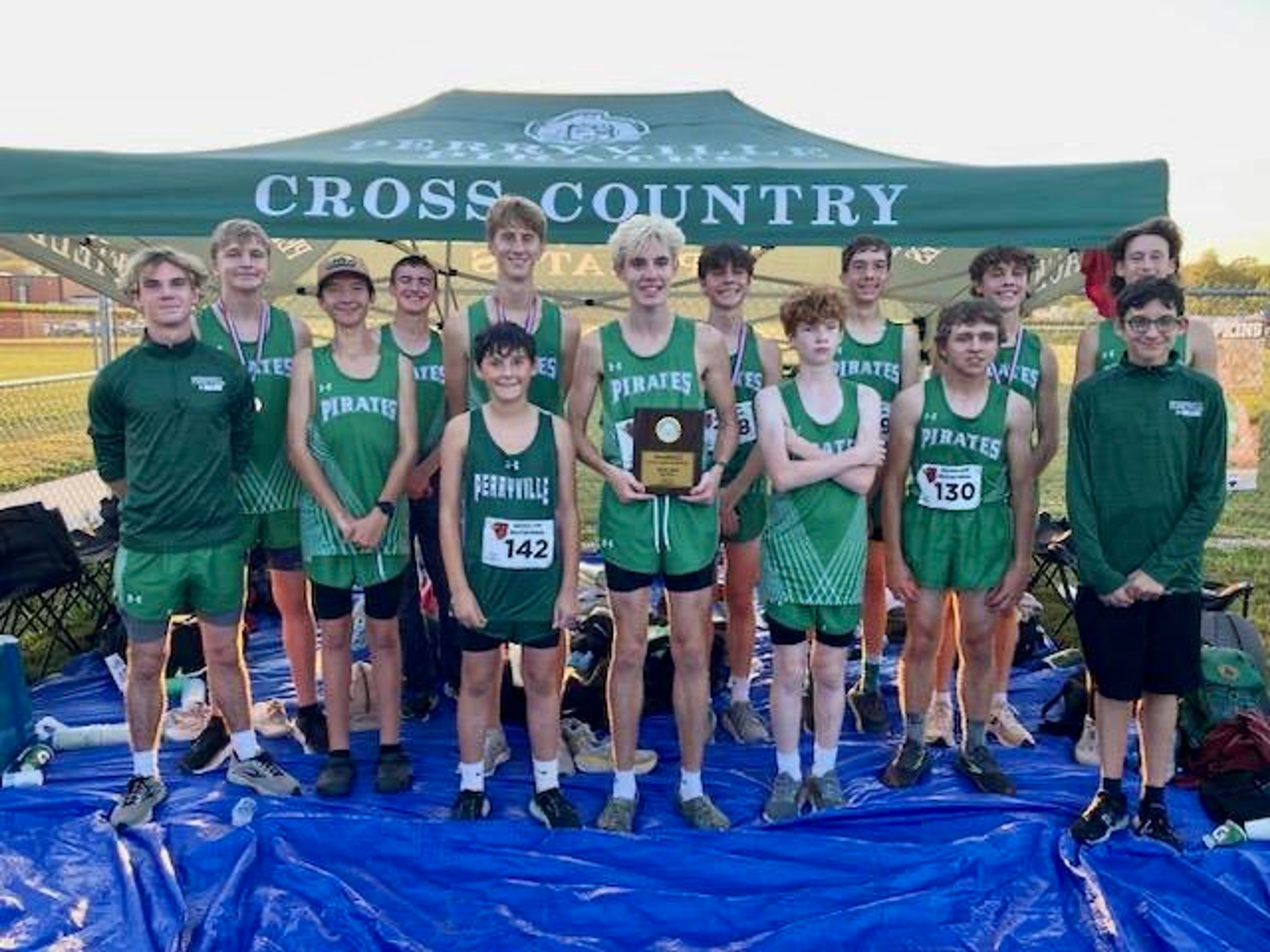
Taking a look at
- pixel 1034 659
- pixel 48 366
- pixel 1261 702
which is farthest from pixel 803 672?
pixel 48 366

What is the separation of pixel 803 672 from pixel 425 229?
7.41 ft

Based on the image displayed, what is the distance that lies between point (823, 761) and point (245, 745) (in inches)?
80.7

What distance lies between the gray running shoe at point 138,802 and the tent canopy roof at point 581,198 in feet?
6.77

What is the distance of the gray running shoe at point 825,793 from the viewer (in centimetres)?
341

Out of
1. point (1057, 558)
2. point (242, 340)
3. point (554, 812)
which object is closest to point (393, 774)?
point (554, 812)

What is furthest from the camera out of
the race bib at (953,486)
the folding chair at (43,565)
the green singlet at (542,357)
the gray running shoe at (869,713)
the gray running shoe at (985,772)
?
the folding chair at (43,565)

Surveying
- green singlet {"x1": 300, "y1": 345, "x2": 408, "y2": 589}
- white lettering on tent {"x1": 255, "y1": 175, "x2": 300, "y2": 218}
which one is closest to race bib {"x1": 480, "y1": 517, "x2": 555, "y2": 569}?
green singlet {"x1": 300, "y1": 345, "x2": 408, "y2": 589}

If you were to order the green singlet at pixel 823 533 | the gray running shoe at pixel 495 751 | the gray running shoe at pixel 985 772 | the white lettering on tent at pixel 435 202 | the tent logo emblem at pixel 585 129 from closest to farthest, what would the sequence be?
the green singlet at pixel 823 533
the gray running shoe at pixel 985 772
the gray running shoe at pixel 495 751
the white lettering on tent at pixel 435 202
the tent logo emblem at pixel 585 129

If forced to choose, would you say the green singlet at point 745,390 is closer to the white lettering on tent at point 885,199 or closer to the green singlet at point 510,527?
the white lettering on tent at point 885,199

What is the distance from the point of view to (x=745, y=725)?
4160mm

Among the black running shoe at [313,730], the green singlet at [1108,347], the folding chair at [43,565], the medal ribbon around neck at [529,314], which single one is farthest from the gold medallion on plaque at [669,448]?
the folding chair at [43,565]

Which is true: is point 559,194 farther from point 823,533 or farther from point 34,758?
point 34,758

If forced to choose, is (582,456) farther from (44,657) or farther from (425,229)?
(44,657)

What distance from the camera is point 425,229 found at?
4055mm
